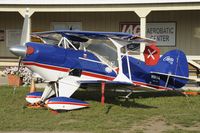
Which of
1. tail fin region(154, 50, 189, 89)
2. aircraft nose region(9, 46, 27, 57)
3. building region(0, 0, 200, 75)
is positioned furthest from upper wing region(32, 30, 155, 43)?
building region(0, 0, 200, 75)

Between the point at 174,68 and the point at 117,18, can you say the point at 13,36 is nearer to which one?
the point at 117,18

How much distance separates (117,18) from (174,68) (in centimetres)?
696

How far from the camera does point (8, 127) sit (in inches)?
352

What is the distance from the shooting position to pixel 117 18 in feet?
63.4

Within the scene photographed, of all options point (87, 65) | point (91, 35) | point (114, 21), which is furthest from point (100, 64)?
point (114, 21)

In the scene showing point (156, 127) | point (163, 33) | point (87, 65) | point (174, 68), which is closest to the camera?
point (156, 127)

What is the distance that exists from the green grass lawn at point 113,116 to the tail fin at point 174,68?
510mm

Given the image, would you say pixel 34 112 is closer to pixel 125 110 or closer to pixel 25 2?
pixel 125 110

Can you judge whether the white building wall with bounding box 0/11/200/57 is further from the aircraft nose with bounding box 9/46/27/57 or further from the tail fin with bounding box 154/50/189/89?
the aircraft nose with bounding box 9/46/27/57

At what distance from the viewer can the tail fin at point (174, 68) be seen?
12.8m

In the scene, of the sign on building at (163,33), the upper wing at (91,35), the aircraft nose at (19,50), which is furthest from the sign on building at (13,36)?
the aircraft nose at (19,50)

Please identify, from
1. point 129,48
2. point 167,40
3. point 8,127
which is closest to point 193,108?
point 129,48

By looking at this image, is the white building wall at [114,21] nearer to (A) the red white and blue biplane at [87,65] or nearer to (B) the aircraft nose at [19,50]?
(A) the red white and blue biplane at [87,65]

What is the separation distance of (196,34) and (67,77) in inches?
344
